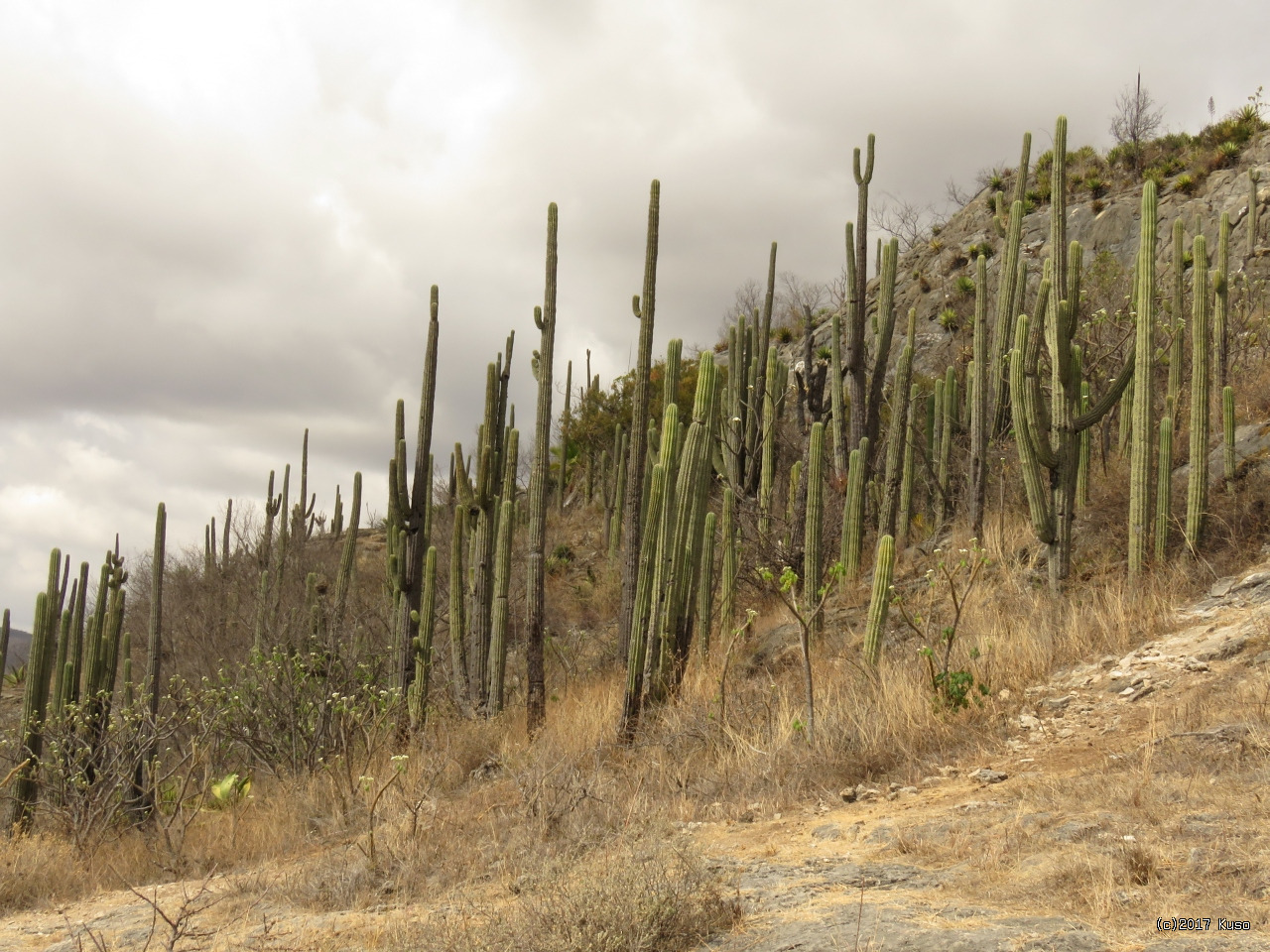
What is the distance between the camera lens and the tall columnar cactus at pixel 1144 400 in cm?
816

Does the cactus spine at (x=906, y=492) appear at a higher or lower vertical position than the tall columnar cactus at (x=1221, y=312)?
lower

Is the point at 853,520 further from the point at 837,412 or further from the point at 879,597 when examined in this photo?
the point at 879,597

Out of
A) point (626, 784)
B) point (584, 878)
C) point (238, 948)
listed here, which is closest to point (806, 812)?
point (626, 784)

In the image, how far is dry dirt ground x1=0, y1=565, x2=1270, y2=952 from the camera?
11.7 ft

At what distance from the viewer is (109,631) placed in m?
11.8

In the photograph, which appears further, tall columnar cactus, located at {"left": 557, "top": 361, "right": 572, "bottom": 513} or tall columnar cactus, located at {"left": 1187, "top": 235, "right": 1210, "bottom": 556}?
tall columnar cactus, located at {"left": 557, "top": 361, "right": 572, "bottom": 513}

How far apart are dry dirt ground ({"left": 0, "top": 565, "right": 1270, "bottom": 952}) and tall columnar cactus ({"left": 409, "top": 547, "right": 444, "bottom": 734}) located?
3.91 meters

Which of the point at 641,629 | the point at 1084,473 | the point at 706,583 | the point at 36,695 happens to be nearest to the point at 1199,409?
the point at 1084,473

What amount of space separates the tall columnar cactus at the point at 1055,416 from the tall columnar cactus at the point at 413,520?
6.17m

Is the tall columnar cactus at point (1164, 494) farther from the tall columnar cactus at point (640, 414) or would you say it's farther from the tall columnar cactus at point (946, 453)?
the tall columnar cactus at point (640, 414)

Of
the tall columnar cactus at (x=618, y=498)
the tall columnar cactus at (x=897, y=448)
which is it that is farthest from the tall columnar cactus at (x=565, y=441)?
the tall columnar cactus at (x=897, y=448)

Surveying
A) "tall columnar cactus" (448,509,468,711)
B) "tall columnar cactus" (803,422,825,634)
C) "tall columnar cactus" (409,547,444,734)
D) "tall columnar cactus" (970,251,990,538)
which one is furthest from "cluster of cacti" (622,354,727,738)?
"tall columnar cactus" (970,251,990,538)

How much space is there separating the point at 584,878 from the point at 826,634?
6034 millimetres

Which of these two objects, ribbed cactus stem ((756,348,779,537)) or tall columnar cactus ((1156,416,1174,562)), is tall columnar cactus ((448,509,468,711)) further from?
tall columnar cactus ((1156,416,1174,562))
